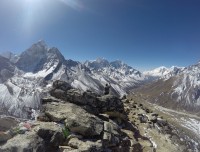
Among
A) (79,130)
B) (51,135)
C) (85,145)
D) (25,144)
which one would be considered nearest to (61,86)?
(79,130)

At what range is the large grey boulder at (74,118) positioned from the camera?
32.8 m

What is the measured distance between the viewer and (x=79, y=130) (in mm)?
32656

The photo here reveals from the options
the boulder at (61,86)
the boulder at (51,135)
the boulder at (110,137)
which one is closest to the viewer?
the boulder at (51,135)

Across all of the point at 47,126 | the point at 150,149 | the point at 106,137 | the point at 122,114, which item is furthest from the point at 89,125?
the point at 122,114

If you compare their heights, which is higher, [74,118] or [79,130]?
[74,118]

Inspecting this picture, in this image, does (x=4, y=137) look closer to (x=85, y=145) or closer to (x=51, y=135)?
(x=51, y=135)

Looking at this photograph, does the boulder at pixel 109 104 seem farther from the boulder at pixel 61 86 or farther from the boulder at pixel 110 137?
the boulder at pixel 110 137

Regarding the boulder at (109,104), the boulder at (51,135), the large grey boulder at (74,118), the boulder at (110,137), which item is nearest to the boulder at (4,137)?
the boulder at (51,135)

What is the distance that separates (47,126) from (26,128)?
234 cm

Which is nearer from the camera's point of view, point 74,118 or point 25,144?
point 25,144

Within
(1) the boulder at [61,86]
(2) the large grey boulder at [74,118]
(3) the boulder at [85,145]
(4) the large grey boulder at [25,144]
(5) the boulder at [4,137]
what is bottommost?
(3) the boulder at [85,145]

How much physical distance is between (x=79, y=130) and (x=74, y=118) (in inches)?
75.5

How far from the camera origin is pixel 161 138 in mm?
53719

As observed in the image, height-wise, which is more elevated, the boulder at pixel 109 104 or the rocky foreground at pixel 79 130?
the boulder at pixel 109 104
